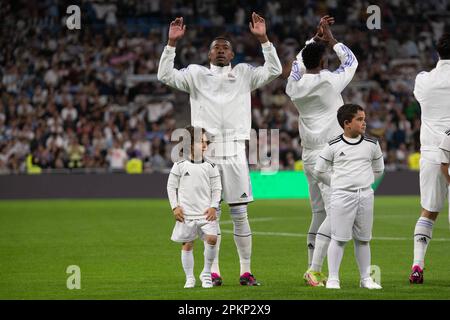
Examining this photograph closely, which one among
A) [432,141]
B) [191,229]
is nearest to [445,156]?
[432,141]

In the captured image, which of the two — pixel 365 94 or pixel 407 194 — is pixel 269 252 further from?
pixel 365 94

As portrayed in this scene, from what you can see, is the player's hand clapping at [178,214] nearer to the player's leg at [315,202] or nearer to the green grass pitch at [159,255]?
the green grass pitch at [159,255]

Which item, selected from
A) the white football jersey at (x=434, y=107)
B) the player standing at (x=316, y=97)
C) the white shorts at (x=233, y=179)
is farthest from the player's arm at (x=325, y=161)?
the white football jersey at (x=434, y=107)

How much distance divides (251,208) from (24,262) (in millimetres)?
10705

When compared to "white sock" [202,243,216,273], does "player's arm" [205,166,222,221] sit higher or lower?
higher

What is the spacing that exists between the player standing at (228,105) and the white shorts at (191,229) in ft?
1.74

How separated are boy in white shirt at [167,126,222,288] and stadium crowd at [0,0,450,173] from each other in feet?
56.6

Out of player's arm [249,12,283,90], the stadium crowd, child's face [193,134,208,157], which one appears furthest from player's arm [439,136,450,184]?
the stadium crowd

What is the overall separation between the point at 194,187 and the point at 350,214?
1.51 meters

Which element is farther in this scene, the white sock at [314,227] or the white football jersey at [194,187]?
the white sock at [314,227]

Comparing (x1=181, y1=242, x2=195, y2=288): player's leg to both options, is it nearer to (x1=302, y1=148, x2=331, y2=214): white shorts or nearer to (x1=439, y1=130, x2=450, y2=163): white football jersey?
(x1=302, y1=148, x2=331, y2=214): white shorts

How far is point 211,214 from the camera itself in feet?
31.9

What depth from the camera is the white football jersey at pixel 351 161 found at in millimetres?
9445

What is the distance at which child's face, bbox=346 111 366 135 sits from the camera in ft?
30.9
